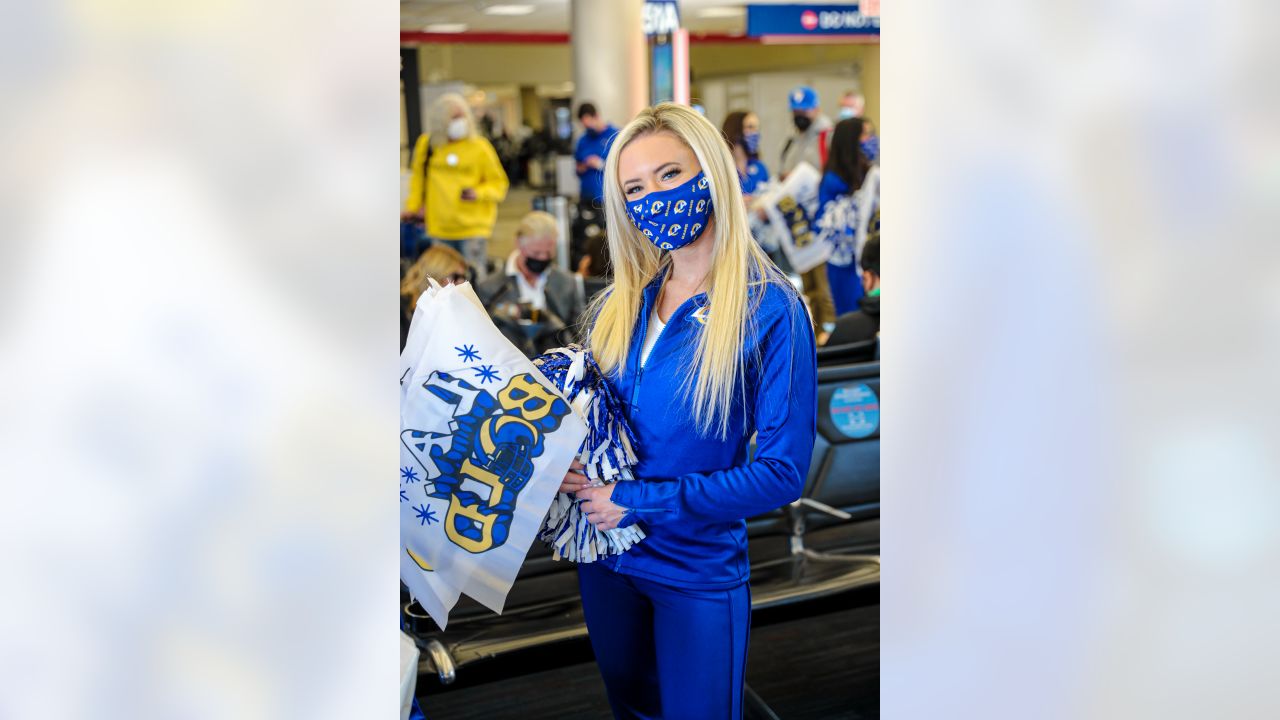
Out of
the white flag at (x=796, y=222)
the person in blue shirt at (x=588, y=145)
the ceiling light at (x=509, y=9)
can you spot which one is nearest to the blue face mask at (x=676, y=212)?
the white flag at (x=796, y=222)

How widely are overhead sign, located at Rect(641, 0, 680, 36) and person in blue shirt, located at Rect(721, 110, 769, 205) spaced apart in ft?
8.51

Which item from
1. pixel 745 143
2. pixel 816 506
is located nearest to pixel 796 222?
pixel 745 143

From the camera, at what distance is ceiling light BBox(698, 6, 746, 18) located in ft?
62.4

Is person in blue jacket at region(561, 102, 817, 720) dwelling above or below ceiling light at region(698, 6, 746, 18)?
below

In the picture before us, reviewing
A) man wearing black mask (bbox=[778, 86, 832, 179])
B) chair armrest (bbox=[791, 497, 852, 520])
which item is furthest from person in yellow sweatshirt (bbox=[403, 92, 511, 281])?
chair armrest (bbox=[791, 497, 852, 520])

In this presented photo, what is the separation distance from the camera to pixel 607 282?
14.0 feet

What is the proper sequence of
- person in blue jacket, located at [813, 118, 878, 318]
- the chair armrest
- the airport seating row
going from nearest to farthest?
the airport seating row → the chair armrest → person in blue jacket, located at [813, 118, 878, 318]

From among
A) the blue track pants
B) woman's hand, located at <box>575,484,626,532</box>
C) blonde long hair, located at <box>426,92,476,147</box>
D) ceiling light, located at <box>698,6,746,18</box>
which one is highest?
ceiling light, located at <box>698,6,746,18</box>

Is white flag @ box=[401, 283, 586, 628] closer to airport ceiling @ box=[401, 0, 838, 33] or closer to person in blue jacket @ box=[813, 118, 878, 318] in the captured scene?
person in blue jacket @ box=[813, 118, 878, 318]

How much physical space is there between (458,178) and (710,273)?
6.95 metres
